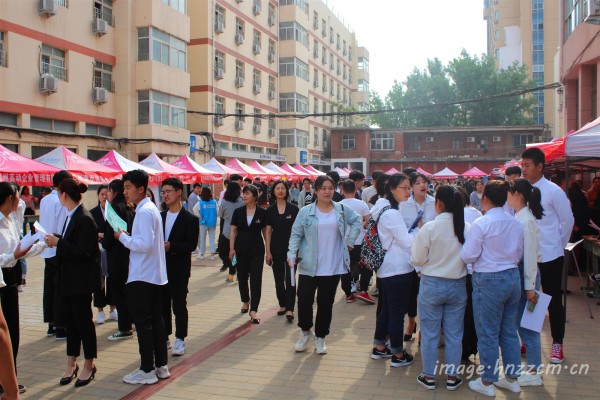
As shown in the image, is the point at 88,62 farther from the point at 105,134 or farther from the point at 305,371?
the point at 305,371

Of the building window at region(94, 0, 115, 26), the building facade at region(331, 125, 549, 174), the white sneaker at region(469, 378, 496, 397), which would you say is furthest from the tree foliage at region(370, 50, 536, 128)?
the white sneaker at region(469, 378, 496, 397)

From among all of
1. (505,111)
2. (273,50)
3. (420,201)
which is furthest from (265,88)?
(420,201)

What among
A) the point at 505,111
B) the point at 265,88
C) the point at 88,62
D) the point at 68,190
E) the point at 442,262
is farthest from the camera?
the point at 505,111

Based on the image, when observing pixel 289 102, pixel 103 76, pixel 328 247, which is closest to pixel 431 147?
pixel 289 102

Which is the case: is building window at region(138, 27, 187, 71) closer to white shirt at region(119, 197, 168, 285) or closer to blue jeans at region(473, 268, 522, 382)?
white shirt at region(119, 197, 168, 285)

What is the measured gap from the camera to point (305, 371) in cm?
540

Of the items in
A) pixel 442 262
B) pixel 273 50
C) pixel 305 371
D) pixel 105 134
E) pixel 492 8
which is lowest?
pixel 305 371

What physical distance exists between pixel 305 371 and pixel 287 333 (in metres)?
1.43

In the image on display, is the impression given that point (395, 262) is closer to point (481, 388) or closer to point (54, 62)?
point (481, 388)

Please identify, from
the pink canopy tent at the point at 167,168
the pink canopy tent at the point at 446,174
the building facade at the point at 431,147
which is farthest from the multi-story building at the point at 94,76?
the building facade at the point at 431,147

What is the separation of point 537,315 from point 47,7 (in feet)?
63.6

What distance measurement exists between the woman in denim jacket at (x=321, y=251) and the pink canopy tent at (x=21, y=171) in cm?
713

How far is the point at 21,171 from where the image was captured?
10.6 metres

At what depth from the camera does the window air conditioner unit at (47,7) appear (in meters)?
18.8
